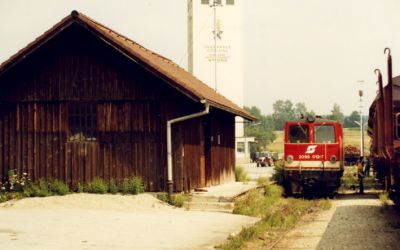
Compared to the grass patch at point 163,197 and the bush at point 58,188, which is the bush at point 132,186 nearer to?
the grass patch at point 163,197

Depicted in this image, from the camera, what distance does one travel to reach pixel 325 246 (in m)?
9.95

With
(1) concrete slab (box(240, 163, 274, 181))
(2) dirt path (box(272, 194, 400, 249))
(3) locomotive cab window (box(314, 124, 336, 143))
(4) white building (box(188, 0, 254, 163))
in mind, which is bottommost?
(2) dirt path (box(272, 194, 400, 249))

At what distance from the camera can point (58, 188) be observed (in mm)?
16156

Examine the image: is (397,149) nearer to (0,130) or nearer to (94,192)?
(94,192)

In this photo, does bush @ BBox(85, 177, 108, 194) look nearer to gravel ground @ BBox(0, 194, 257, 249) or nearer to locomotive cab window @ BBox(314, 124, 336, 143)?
gravel ground @ BBox(0, 194, 257, 249)

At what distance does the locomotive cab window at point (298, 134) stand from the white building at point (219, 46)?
42614 mm

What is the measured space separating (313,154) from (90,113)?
26.7ft

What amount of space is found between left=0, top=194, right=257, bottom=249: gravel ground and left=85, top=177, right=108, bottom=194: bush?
0.46m

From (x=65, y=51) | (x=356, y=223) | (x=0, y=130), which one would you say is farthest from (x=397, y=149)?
(x=0, y=130)

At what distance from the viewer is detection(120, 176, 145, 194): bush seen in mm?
15805

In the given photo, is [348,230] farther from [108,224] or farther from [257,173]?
[257,173]

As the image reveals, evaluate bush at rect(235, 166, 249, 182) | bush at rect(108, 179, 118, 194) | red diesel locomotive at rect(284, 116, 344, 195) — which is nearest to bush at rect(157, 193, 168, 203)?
bush at rect(108, 179, 118, 194)

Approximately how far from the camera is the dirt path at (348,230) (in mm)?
10102

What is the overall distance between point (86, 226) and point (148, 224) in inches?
55.4
